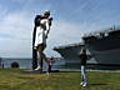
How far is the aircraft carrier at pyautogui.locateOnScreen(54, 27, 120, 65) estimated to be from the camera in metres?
69.4

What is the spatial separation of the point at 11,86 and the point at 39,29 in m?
3.15

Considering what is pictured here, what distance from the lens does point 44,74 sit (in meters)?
15.0

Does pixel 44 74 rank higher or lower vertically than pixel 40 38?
lower

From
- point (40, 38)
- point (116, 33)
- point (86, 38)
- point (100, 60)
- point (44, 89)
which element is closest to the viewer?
point (44, 89)

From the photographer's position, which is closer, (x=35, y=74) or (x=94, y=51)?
(x=35, y=74)

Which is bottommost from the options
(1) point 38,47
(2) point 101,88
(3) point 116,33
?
(2) point 101,88

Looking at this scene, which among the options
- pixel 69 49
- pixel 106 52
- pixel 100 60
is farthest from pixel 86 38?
pixel 69 49

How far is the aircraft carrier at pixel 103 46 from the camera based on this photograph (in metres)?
69.4

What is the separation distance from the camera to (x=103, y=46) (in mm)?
80938

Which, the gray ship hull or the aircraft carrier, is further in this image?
the gray ship hull

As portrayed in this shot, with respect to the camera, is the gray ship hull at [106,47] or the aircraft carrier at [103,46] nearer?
the aircraft carrier at [103,46]

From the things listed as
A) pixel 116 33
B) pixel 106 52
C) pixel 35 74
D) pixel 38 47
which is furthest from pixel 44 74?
pixel 106 52

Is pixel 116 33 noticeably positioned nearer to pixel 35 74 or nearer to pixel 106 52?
pixel 106 52

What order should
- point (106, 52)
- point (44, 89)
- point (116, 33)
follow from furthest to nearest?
point (106, 52), point (116, 33), point (44, 89)
